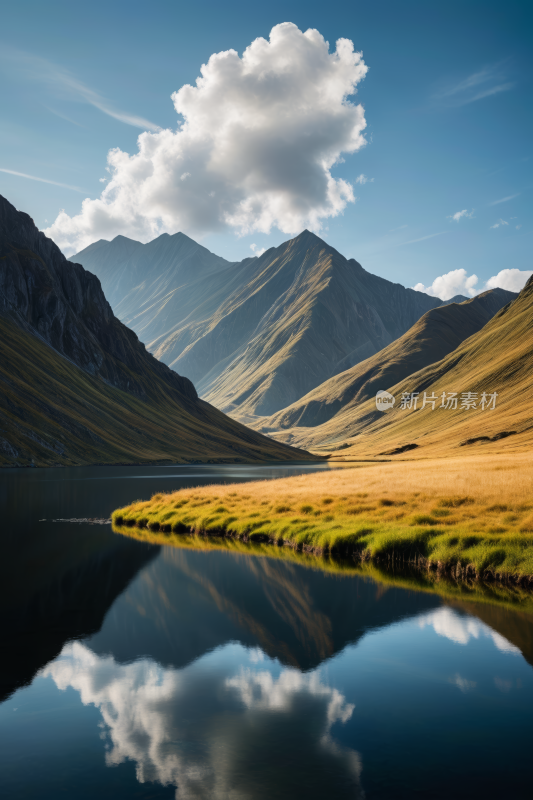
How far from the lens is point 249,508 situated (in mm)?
48188

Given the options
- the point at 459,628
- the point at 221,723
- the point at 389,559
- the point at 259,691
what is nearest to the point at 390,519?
the point at 389,559

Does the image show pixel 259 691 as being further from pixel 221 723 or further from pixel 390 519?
pixel 390 519

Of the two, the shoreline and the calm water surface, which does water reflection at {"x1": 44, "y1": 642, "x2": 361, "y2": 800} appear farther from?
the shoreline

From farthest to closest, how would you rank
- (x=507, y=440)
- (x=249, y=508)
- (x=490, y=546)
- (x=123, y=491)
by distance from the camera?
(x=507, y=440)
(x=123, y=491)
(x=249, y=508)
(x=490, y=546)

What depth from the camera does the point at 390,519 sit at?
37344 mm

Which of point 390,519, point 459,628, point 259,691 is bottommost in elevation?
point 459,628

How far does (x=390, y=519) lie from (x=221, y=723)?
24.9 m

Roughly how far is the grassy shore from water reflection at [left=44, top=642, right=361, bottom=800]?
15.1 meters

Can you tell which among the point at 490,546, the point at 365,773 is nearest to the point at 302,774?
the point at 365,773

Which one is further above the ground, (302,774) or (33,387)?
(33,387)

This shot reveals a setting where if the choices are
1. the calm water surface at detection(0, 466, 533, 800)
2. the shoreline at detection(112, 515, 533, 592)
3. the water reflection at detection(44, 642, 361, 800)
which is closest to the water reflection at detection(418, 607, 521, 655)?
the calm water surface at detection(0, 466, 533, 800)

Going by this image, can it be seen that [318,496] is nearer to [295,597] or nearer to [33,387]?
[295,597]

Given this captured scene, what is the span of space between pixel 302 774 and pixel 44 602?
58.2ft

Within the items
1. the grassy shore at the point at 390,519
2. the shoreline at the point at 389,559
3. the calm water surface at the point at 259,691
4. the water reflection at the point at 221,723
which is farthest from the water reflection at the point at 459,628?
the water reflection at the point at 221,723
